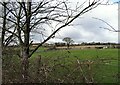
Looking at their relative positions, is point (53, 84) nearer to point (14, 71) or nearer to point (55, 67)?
point (55, 67)

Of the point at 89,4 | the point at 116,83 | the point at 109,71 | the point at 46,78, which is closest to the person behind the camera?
the point at 46,78

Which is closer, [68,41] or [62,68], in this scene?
[62,68]

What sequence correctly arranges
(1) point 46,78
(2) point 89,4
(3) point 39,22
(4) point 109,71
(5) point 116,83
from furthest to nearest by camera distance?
(4) point 109,71
(5) point 116,83
(3) point 39,22
(2) point 89,4
(1) point 46,78

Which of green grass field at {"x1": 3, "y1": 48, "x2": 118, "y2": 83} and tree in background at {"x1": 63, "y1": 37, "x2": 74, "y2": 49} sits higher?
tree in background at {"x1": 63, "y1": 37, "x2": 74, "y2": 49}

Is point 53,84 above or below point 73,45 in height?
below

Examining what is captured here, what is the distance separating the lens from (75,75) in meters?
6.34

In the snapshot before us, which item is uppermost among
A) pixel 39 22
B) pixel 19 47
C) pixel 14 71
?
pixel 39 22

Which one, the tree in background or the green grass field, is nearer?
the green grass field

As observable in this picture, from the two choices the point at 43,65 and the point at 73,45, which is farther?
the point at 73,45

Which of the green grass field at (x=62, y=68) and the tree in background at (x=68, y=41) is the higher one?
the tree in background at (x=68, y=41)

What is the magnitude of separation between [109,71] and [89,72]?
4.95 meters

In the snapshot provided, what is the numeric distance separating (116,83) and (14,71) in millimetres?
3570

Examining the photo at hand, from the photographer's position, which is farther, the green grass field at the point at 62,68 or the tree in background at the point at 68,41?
the tree in background at the point at 68,41

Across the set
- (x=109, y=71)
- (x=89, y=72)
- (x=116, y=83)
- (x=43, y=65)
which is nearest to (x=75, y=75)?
(x=89, y=72)
